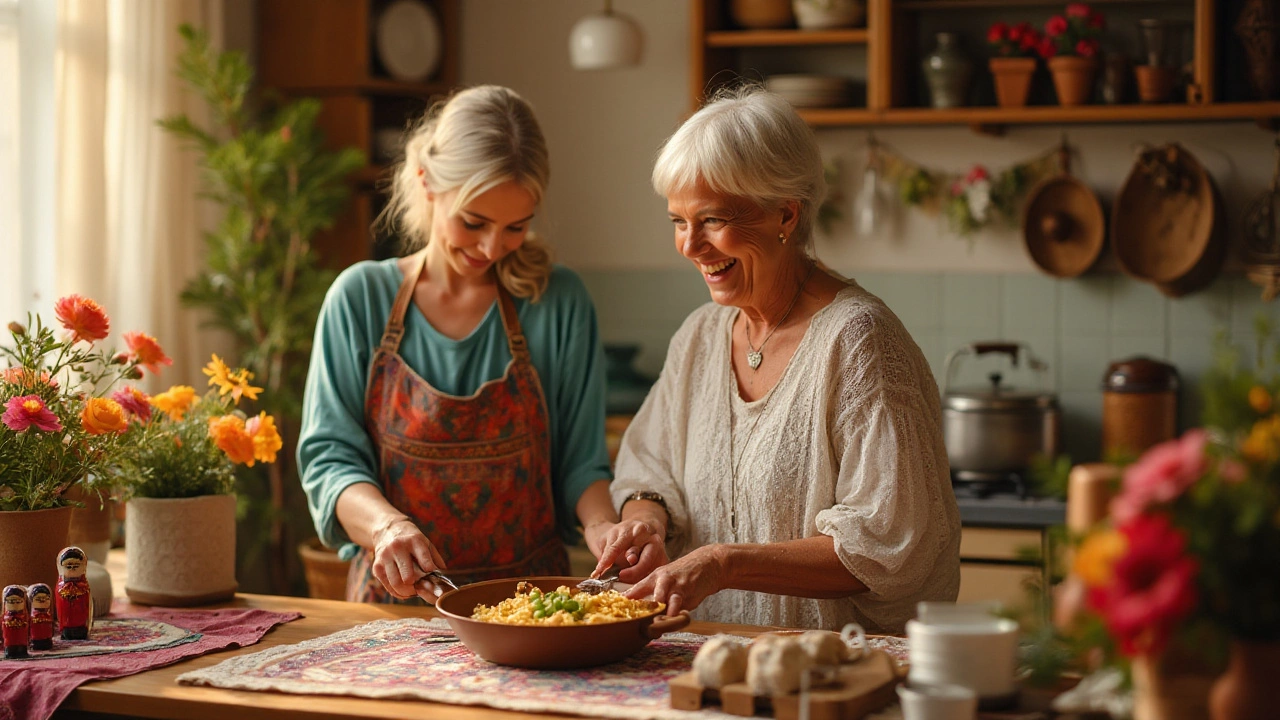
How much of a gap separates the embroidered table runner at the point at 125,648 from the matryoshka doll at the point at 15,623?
0.07 ft

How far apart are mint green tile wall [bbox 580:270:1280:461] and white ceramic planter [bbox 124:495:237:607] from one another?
100 inches

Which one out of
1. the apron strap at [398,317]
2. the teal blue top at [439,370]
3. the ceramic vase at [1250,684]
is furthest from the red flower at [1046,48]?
the ceramic vase at [1250,684]

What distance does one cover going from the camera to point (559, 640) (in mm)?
1616

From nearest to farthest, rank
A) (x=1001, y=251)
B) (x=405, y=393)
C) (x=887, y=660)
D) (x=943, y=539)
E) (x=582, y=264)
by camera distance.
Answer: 1. (x=887, y=660)
2. (x=943, y=539)
3. (x=405, y=393)
4. (x=1001, y=251)
5. (x=582, y=264)

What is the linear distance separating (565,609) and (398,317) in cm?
80

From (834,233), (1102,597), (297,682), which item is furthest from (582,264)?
(1102,597)

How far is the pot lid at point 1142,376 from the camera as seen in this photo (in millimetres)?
3662

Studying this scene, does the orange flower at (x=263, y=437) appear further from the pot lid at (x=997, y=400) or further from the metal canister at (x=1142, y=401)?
the metal canister at (x=1142, y=401)

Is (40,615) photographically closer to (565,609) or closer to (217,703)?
(217,703)

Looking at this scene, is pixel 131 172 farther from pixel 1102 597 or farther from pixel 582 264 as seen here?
pixel 1102 597

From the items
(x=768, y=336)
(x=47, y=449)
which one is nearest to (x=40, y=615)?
(x=47, y=449)

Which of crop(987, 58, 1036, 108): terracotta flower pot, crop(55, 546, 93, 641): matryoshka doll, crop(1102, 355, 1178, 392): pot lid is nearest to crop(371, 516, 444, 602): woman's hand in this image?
crop(55, 546, 93, 641): matryoshka doll

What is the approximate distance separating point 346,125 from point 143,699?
2.78 metres

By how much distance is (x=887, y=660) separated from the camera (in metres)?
1.54
